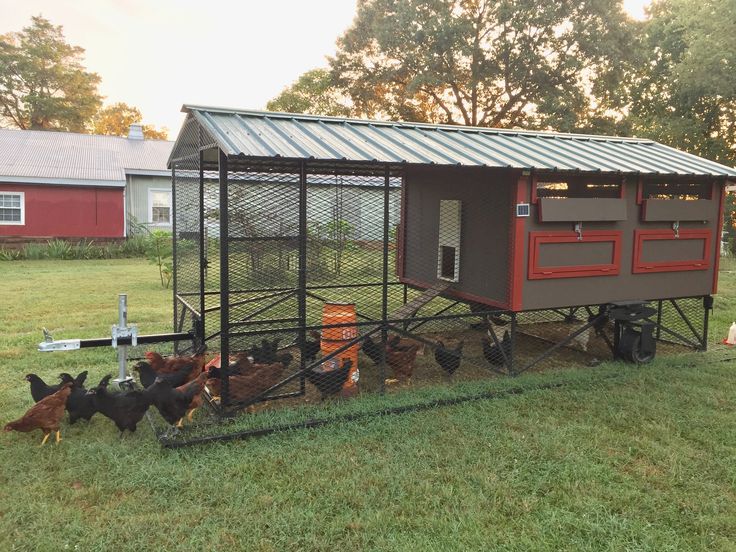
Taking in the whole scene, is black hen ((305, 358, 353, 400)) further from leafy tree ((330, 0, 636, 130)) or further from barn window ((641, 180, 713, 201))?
leafy tree ((330, 0, 636, 130))

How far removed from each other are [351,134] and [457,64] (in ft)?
64.5

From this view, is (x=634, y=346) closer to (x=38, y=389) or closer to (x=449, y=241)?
(x=449, y=241)

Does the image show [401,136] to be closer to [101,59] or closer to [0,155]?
[0,155]

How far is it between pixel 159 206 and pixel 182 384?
17.1 metres

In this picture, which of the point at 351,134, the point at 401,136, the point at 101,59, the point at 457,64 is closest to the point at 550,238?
the point at 401,136

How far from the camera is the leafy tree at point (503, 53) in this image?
22484 mm

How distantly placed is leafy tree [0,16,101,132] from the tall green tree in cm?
3344

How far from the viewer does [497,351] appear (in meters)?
6.74

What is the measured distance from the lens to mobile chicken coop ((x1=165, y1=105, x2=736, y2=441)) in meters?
5.36

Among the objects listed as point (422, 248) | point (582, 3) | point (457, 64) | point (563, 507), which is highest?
point (582, 3)

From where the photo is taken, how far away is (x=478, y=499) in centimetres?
370

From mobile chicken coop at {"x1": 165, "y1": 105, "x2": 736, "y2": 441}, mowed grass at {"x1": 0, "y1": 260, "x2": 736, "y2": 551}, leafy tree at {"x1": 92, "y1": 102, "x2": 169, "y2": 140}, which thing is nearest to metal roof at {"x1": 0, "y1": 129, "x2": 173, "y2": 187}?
mobile chicken coop at {"x1": 165, "y1": 105, "x2": 736, "y2": 441}

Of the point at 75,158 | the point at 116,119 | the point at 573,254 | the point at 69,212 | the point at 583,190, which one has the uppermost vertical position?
the point at 116,119

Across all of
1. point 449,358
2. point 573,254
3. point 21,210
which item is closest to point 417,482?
point 449,358
